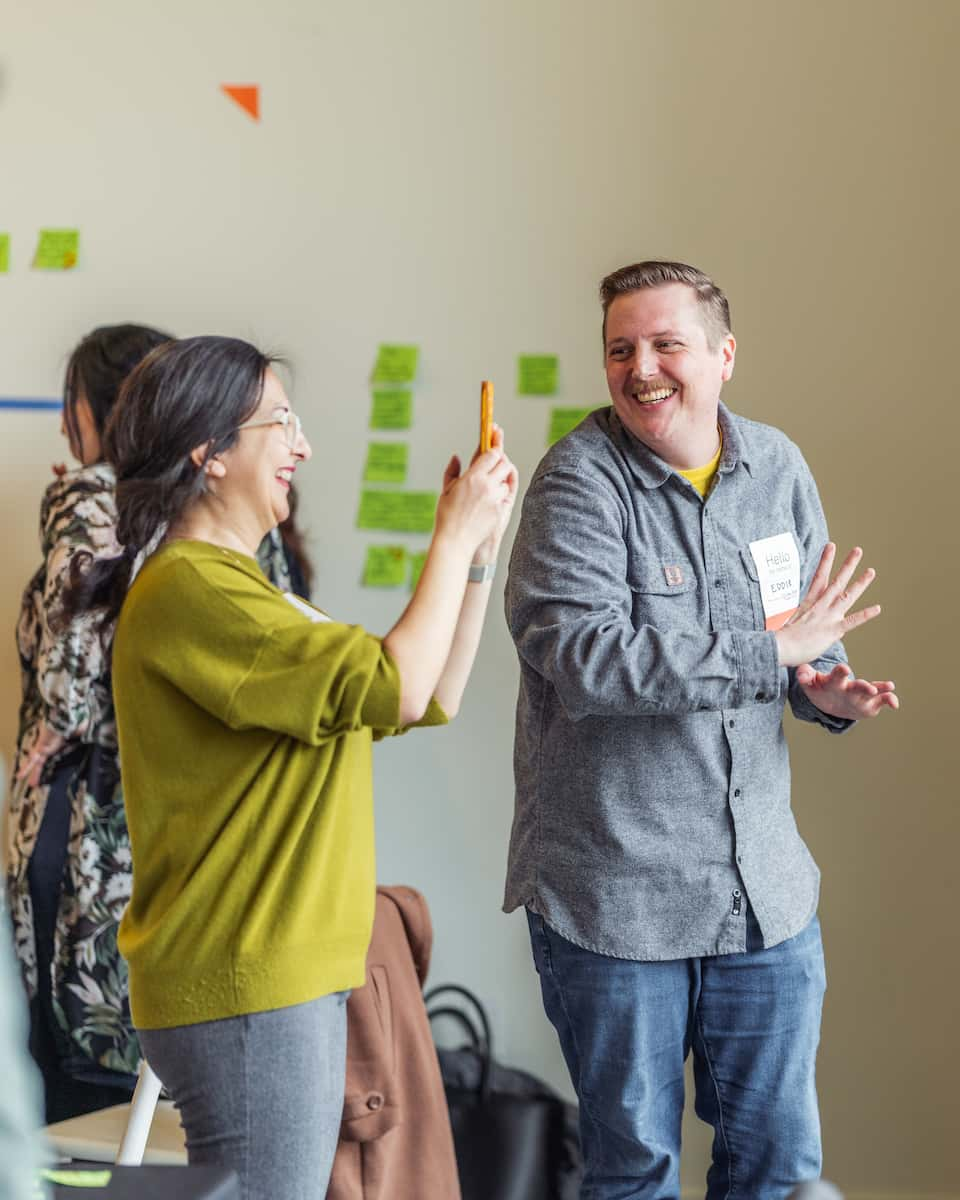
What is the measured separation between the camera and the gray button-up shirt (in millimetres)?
A: 1500

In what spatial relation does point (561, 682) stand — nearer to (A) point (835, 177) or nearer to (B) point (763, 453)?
(B) point (763, 453)

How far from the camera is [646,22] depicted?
97.3 inches

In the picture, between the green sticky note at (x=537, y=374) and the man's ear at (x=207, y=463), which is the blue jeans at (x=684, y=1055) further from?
the green sticky note at (x=537, y=374)

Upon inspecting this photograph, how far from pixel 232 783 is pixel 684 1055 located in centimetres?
69

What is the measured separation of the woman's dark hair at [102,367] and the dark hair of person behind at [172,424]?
102cm

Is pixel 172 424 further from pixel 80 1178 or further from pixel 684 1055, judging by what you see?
pixel 684 1055

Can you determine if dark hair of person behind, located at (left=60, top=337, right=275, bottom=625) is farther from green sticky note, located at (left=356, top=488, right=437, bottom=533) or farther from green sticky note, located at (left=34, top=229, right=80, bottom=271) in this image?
green sticky note, located at (left=34, top=229, right=80, bottom=271)

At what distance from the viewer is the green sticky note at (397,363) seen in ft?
8.50

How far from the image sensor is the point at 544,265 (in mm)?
2541

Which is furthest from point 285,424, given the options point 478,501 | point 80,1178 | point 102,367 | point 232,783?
point 102,367

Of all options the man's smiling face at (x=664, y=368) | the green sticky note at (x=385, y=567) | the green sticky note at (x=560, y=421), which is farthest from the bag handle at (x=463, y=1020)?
the man's smiling face at (x=664, y=368)

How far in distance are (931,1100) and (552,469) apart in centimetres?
150

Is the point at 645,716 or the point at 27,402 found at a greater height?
the point at 27,402

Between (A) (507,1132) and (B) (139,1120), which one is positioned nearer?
(B) (139,1120)
